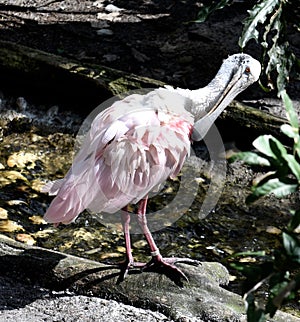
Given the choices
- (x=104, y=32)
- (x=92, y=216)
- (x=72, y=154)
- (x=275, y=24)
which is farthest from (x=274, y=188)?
(x=104, y=32)

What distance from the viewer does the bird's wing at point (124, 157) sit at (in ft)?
11.0

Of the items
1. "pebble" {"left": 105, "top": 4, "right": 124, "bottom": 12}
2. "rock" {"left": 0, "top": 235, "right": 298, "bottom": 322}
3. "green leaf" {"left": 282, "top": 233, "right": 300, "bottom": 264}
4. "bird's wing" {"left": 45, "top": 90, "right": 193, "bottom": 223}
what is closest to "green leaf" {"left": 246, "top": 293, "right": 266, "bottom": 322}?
"green leaf" {"left": 282, "top": 233, "right": 300, "bottom": 264}

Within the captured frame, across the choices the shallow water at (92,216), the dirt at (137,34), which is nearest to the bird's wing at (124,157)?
the shallow water at (92,216)

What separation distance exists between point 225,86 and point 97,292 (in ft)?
4.13

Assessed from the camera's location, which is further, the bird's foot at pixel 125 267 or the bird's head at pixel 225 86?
the bird's head at pixel 225 86

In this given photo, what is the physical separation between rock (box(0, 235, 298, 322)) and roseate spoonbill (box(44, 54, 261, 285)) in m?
0.08

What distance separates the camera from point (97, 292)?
10.6 ft

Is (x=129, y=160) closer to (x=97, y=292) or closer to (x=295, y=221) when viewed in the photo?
(x=97, y=292)

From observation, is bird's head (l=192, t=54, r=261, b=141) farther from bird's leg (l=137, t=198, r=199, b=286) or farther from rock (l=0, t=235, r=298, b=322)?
rock (l=0, t=235, r=298, b=322)

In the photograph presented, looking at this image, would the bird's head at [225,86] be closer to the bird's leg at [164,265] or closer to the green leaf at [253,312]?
the bird's leg at [164,265]

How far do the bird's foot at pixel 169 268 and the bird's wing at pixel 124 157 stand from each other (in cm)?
31

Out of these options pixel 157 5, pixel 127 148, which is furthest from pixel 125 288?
pixel 157 5

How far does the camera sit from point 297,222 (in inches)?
63.1

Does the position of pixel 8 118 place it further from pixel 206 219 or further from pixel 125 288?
pixel 125 288
